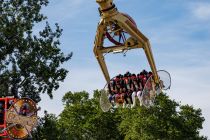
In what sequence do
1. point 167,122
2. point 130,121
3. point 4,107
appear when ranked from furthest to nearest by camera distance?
point 130,121
point 167,122
point 4,107

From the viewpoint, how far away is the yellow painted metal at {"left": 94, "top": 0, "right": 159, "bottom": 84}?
68.7ft

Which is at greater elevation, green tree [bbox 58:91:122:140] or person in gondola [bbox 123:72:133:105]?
green tree [bbox 58:91:122:140]

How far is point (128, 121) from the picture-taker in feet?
216

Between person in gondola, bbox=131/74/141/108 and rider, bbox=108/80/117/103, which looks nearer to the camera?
person in gondola, bbox=131/74/141/108

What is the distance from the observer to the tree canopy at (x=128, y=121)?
198ft

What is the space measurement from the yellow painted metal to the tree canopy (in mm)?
28262

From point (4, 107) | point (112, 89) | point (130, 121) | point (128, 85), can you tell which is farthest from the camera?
point (130, 121)

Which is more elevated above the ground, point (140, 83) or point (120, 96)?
point (140, 83)

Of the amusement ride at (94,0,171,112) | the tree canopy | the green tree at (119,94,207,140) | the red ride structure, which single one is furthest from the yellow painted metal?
the green tree at (119,94,207,140)

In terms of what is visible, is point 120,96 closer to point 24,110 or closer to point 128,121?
point 24,110

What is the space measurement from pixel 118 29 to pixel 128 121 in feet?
148

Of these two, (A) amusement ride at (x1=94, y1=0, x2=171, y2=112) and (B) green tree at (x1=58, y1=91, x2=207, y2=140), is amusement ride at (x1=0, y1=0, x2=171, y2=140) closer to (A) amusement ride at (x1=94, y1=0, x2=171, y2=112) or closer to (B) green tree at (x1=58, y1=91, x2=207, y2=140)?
(A) amusement ride at (x1=94, y1=0, x2=171, y2=112)

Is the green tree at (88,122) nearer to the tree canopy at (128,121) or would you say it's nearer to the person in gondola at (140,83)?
the tree canopy at (128,121)

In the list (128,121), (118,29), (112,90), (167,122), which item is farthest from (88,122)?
(118,29)
